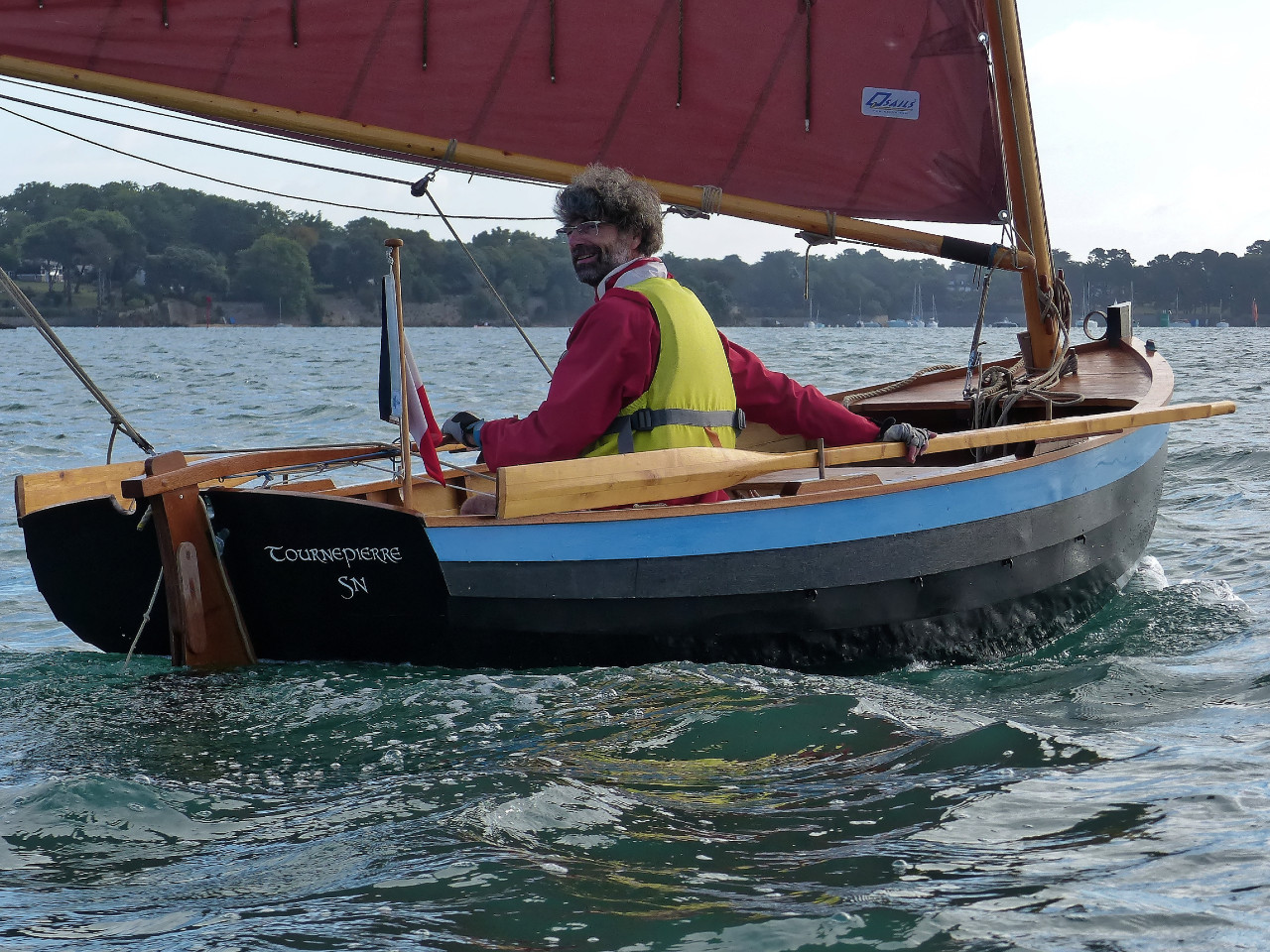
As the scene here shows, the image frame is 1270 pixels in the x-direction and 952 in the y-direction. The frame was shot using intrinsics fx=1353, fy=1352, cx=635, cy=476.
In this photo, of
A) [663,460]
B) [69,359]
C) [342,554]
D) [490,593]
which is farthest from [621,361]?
[69,359]

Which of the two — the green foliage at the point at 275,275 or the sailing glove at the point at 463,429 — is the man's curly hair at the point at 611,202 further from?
the green foliage at the point at 275,275

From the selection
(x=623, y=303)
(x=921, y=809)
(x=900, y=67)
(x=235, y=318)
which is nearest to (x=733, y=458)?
(x=623, y=303)

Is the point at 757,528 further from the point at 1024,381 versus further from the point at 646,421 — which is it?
the point at 1024,381

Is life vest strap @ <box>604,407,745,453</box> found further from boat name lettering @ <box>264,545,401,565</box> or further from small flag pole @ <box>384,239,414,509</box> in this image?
boat name lettering @ <box>264,545,401,565</box>

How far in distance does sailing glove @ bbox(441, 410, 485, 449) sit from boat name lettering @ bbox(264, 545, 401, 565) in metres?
0.48

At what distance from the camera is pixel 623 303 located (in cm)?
409

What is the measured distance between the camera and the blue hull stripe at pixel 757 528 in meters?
4.04

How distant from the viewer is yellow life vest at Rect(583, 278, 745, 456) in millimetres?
4141

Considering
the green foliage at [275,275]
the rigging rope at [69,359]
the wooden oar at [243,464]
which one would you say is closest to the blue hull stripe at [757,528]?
the wooden oar at [243,464]

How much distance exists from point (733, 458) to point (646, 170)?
1966 mm

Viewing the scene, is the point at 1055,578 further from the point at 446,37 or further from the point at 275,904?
the point at 275,904

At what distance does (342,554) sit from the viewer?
158 inches

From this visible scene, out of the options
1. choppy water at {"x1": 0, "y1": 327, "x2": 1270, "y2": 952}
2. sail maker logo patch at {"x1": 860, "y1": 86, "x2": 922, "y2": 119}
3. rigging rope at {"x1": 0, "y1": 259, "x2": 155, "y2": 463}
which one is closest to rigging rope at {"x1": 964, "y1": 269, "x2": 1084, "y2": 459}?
sail maker logo patch at {"x1": 860, "y1": 86, "x2": 922, "y2": 119}

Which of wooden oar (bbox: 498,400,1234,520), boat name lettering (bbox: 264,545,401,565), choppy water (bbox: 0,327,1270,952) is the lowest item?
choppy water (bbox: 0,327,1270,952)
